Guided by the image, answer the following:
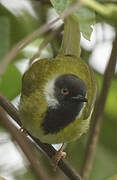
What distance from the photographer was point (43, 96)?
7.98 feet

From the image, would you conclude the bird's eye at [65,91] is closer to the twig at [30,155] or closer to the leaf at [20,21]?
the leaf at [20,21]

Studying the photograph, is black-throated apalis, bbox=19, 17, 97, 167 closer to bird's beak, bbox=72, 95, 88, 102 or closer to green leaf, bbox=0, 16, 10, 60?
bird's beak, bbox=72, 95, 88, 102

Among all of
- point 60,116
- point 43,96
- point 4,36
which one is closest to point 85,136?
point 60,116

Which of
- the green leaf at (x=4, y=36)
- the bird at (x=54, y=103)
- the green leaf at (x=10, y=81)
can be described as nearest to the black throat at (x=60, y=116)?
the bird at (x=54, y=103)

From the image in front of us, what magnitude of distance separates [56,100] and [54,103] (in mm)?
24

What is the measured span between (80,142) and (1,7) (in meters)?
1.16

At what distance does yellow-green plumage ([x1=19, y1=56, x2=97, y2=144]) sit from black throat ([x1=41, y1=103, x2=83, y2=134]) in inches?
1.0

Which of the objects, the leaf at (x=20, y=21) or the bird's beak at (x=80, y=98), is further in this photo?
the leaf at (x=20, y=21)

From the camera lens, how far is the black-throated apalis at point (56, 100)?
2.33 metres

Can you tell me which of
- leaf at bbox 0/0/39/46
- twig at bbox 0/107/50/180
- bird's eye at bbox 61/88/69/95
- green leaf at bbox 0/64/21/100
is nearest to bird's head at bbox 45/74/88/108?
bird's eye at bbox 61/88/69/95

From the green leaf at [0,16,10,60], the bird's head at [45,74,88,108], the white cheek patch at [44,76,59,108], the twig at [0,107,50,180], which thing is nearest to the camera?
the twig at [0,107,50,180]

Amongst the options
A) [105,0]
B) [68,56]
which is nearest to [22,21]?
[68,56]

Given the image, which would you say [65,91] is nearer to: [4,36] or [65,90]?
[65,90]

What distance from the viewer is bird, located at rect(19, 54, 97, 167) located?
2328mm
